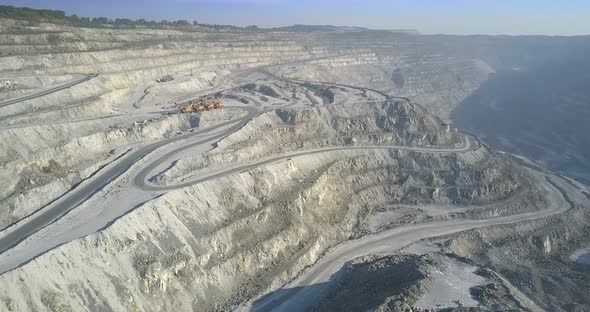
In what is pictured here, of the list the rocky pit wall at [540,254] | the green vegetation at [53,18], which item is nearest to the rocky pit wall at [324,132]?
the rocky pit wall at [540,254]

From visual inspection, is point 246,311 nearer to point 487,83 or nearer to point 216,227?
point 216,227

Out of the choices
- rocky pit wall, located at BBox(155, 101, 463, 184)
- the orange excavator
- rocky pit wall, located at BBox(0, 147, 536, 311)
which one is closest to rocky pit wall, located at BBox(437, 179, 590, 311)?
rocky pit wall, located at BBox(0, 147, 536, 311)

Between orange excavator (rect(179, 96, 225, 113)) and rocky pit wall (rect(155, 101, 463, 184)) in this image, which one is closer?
rocky pit wall (rect(155, 101, 463, 184))

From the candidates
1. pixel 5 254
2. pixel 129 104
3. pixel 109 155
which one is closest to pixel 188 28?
pixel 129 104

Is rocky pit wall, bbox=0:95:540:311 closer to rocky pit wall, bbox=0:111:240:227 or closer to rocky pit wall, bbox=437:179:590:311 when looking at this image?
rocky pit wall, bbox=437:179:590:311

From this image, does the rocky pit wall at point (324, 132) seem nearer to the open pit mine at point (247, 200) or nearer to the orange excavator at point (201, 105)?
the open pit mine at point (247, 200)
